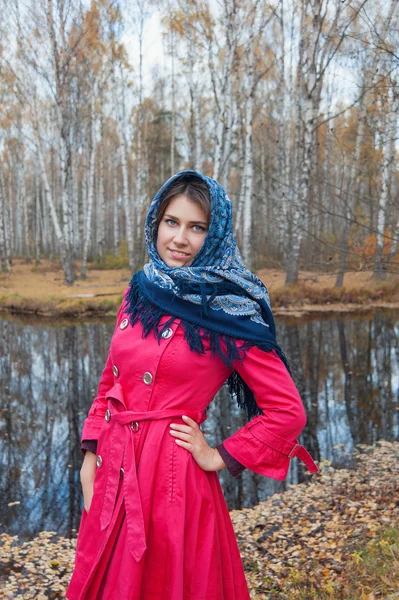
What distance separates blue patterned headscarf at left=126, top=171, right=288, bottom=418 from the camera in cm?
168

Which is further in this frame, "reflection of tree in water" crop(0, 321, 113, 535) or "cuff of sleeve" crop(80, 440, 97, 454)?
"reflection of tree in water" crop(0, 321, 113, 535)

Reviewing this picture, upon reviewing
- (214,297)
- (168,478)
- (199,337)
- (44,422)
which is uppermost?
(214,297)

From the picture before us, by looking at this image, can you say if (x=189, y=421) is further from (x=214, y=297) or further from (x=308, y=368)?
(x=308, y=368)

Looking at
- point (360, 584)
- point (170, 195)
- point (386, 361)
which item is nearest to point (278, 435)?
point (170, 195)

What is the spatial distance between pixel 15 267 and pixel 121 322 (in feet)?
91.4

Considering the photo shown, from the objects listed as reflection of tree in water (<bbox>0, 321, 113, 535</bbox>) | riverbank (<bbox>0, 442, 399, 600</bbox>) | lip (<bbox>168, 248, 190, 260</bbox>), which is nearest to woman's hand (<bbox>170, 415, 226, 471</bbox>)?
lip (<bbox>168, 248, 190, 260</bbox>)

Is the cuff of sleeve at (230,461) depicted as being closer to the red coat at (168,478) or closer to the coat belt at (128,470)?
the red coat at (168,478)

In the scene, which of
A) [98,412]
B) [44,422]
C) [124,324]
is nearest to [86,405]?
[44,422]

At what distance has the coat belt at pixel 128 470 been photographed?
1575 mm

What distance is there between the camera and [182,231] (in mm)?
1740

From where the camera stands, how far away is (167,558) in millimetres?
1597

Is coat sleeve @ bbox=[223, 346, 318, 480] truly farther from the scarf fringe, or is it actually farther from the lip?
the lip

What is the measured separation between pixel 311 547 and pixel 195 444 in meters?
2.73

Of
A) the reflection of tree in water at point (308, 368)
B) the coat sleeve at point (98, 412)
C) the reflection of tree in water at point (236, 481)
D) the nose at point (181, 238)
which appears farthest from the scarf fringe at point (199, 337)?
the reflection of tree in water at point (308, 368)
